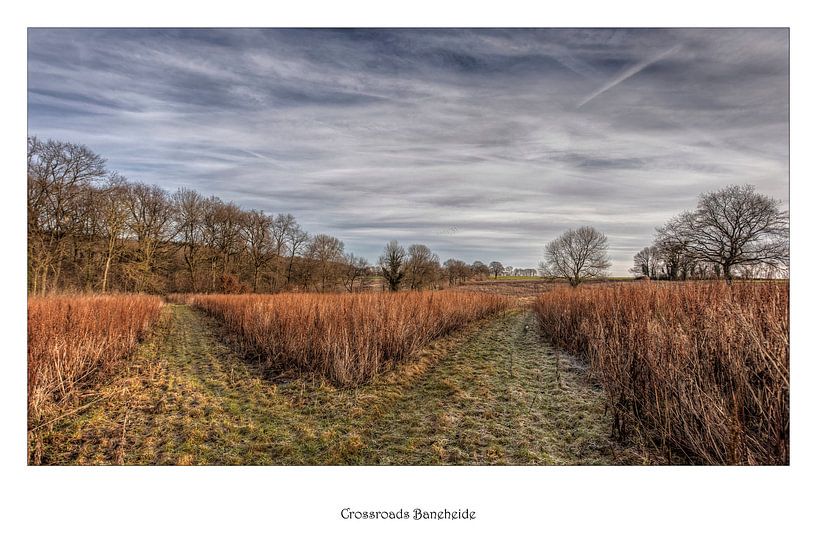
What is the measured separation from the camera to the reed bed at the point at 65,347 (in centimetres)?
281

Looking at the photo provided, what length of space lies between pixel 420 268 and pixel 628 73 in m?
11.5

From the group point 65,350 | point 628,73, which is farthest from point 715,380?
point 65,350

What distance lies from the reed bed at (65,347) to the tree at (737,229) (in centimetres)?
595

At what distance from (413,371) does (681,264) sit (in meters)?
3.74

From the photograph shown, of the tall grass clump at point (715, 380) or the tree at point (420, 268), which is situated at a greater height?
the tree at point (420, 268)

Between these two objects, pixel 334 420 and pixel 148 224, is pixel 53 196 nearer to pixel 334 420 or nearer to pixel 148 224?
pixel 334 420

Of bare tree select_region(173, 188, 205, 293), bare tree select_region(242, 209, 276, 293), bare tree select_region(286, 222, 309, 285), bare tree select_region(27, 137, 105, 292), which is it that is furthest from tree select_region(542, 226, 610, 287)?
bare tree select_region(242, 209, 276, 293)

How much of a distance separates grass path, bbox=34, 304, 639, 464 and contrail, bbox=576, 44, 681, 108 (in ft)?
9.41

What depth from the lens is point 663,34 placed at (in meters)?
2.49

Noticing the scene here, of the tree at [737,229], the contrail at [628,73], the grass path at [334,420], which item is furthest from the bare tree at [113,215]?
the tree at [737,229]

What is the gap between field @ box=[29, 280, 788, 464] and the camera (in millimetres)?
2145

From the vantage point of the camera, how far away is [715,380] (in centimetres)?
221
